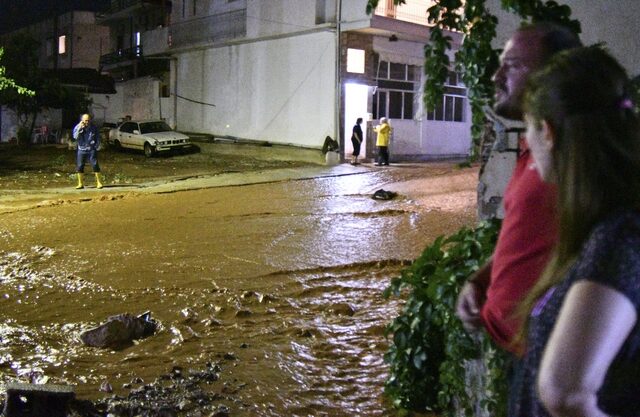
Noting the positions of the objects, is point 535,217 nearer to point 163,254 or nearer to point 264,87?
point 163,254

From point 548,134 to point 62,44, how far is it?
49.1m

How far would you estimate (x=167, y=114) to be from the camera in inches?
1206

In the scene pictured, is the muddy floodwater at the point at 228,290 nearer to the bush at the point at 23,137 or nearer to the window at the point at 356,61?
the window at the point at 356,61

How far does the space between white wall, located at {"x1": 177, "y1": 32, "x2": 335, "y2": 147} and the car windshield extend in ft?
7.54

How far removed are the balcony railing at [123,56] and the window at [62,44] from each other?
30.2 ft

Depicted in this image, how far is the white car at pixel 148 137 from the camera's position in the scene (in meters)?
24.4

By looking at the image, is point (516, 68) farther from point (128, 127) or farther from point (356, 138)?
point (128, 127)

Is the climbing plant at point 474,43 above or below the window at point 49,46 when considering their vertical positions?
below

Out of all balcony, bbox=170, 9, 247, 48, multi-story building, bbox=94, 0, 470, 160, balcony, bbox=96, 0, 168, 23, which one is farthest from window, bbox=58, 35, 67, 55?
balcony, bbox=170, 9, 247, 48

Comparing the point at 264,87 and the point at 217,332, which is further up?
the point at 264,87

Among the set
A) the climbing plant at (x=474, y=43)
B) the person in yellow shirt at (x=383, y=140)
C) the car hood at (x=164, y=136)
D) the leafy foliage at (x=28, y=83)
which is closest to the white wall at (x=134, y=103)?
the leafy foliage at (x=28, y=83)

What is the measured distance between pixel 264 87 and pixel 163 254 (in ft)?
54.1

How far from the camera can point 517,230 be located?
1975mm

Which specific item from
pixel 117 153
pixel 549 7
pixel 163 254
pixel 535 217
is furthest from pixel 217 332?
pixel 117 153
